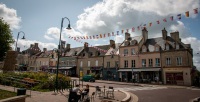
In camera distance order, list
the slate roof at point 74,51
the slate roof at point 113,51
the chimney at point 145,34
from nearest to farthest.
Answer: the chimney at point 145,34, the slate roof at point 113,51, the slate roof at point 74,51

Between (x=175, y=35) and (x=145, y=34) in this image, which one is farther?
(x=145, y=34)

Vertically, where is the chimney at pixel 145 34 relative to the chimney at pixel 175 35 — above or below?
above

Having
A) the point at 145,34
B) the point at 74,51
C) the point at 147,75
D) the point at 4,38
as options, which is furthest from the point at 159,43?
the point at 4,38

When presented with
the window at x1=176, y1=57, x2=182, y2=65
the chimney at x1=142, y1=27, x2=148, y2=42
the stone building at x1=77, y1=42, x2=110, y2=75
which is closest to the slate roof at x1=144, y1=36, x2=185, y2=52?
the chimney at x1=142, y1=27, x2=148, y2=42

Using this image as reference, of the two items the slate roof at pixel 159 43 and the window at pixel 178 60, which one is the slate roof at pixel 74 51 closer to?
the slate roof at pixel 159 43

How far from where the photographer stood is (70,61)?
47.6m

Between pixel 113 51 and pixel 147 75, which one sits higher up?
pixel 113 51

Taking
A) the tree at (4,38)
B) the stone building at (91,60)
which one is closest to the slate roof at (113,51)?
the stone building at (91,60)

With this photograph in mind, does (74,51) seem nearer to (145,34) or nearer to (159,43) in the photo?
(145,34)

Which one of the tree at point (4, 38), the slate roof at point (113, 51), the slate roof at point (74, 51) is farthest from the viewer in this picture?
the slate roof at point (74, 51)

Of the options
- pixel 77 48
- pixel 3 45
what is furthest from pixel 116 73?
pixel 3 45

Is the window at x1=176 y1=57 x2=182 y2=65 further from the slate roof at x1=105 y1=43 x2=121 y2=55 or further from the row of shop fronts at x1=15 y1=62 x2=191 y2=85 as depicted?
the slate roof at x1=105 y1=43 x2=121 y2=55

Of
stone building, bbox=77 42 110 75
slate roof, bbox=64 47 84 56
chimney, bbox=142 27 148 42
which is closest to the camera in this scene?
chimney, bbox=142 27 148 42

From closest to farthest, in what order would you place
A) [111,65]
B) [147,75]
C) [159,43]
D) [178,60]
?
[178,60]
[147,75]
[159,43]
[111,65]
